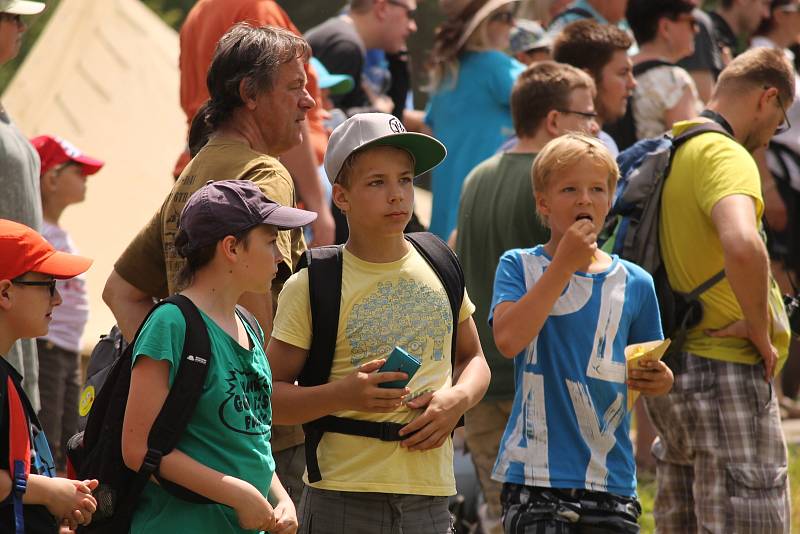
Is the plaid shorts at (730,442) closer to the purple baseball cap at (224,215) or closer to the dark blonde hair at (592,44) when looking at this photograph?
the dark blonde hair at (592,44)

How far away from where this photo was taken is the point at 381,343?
12.3 ft

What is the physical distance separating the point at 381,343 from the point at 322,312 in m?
0.19

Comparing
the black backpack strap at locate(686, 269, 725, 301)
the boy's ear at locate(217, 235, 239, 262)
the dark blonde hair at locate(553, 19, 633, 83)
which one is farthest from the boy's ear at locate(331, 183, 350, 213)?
the dark blonde hair at locate(553, 19, 633, 83)

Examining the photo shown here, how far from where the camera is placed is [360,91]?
7.39 m

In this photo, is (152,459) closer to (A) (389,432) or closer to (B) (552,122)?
(A) (389,432)

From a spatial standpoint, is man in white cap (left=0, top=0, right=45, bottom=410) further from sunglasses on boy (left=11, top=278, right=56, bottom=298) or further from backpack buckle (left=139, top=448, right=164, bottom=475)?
backpack buckle (left=139, top=448, right=164, bottom=475)

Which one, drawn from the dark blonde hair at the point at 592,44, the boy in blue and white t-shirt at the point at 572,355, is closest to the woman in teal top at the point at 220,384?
the boy in blue and white t-shirt at the point at 572,355

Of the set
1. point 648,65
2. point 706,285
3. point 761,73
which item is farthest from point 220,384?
point 648,65

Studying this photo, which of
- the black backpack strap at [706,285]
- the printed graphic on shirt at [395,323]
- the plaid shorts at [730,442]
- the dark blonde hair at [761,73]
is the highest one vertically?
the dark blonde hair at [761,73]

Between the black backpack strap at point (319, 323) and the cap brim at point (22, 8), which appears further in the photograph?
the cap brim at point (22, 8)

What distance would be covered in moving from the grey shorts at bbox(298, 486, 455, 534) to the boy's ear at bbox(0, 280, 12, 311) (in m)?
1.03

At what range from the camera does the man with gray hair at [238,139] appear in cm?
395

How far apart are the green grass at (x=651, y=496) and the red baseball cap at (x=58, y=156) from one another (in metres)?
3.39

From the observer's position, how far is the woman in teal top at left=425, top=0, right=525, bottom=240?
712 cm
